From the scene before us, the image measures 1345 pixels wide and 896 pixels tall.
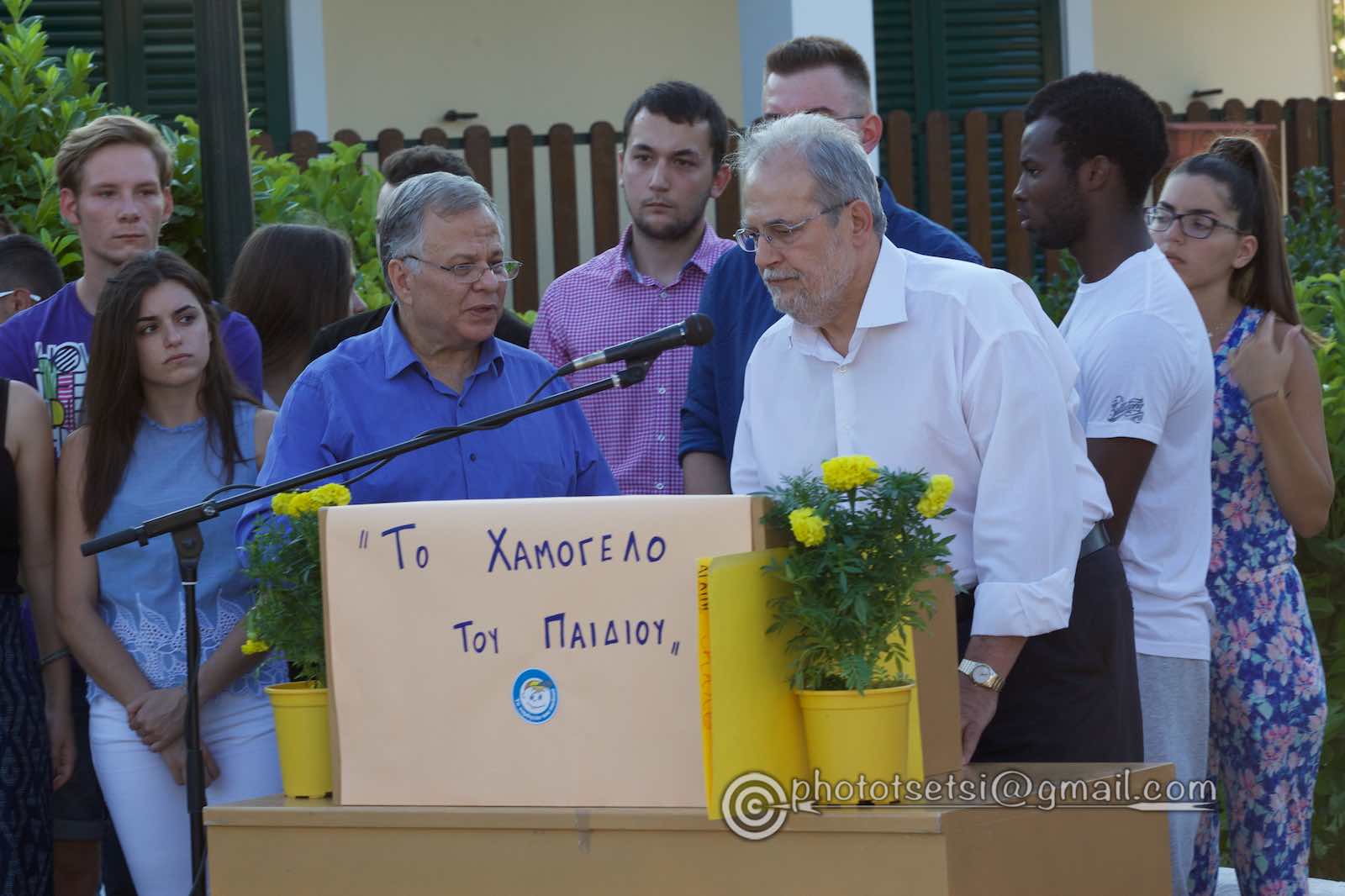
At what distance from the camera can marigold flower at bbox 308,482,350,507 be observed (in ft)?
8.59

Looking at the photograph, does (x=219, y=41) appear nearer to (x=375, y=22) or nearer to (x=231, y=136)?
(x=231, y=136)

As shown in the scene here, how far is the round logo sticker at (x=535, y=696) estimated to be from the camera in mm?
2363

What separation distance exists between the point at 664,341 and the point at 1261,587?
1.83 m

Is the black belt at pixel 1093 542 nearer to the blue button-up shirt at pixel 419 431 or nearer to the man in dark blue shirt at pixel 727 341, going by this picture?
the man in dark blue shirt at pixel 727 341

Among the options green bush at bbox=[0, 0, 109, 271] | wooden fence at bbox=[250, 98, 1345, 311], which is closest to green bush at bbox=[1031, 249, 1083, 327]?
wooden fence at bbox=[250, 98, 1345, 311]

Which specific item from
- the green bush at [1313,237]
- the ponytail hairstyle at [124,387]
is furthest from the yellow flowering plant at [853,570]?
the green bush at [1313,237]

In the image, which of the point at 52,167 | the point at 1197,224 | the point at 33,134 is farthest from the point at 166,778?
the point at 33,134

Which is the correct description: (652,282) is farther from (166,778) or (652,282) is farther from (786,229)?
(166,778)

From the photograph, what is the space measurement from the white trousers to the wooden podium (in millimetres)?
1240

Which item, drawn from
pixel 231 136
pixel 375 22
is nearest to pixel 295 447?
pixel 231 136

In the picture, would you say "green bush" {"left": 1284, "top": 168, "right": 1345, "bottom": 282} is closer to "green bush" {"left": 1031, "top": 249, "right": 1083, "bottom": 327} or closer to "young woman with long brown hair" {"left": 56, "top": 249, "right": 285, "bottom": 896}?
"green bush" {"left": 1031, "top": 249, "right": 1083, "bottom": 327}

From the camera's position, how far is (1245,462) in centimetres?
384

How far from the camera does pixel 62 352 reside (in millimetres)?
4168

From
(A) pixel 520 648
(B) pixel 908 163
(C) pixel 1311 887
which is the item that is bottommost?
(C) pixel 1311 887
